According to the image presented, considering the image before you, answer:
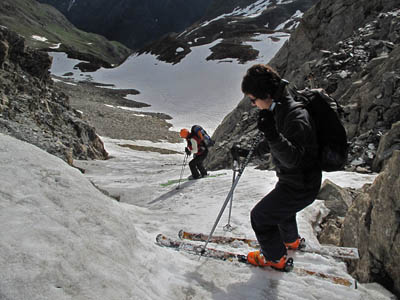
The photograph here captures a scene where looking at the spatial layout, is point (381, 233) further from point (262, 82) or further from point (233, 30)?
point (233, 30)

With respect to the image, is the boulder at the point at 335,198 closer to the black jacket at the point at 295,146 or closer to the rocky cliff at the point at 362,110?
the rocky cliff at the point at 362,110

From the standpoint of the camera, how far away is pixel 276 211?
354 cm

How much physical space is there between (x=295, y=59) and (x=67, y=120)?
15.8 metres

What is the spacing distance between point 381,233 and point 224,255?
2009 millimetres

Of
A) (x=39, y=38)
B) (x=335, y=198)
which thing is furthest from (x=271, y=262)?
(x=39, y=38)

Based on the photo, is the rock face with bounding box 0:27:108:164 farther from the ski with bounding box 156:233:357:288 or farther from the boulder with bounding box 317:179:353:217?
the boulder with bounding box 317:179:353:217

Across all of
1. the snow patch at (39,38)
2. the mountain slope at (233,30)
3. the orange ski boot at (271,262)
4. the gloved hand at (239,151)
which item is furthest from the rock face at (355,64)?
the snow patch at (39,38)

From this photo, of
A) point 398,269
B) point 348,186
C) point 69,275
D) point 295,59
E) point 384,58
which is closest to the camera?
point 69,275

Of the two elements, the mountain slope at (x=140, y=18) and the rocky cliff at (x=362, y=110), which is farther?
the mountain slope at (x=140, y=18)

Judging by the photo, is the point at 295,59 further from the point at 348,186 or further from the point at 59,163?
the point at 59,163

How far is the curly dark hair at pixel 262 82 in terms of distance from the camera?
3.31 meters

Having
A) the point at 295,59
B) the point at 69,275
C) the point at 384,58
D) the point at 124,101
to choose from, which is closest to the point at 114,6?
the point at 124,101

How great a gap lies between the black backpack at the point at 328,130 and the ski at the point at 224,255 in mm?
1441

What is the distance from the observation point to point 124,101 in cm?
4588
